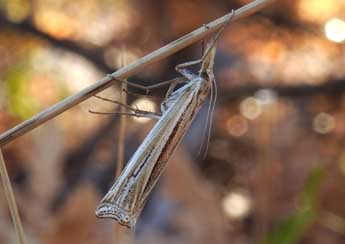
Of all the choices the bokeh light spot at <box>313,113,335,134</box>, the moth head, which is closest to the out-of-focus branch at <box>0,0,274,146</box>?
the moth head

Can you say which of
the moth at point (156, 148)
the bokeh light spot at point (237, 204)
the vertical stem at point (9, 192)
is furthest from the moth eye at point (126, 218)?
the bokeh light spot at point (237, 204)

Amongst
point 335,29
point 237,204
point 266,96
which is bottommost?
point 237,204

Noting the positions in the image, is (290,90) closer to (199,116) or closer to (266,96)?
(266,96)

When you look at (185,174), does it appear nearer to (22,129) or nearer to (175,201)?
(175,201)

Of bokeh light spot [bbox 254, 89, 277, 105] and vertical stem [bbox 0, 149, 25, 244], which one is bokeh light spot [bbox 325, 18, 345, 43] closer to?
bokeh light spot [bbox 254, 89, 277, 105]

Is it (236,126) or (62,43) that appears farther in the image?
(236,126)

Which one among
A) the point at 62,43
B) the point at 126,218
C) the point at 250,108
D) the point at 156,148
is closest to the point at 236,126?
the point at 250,108

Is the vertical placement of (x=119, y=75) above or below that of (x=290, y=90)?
above
